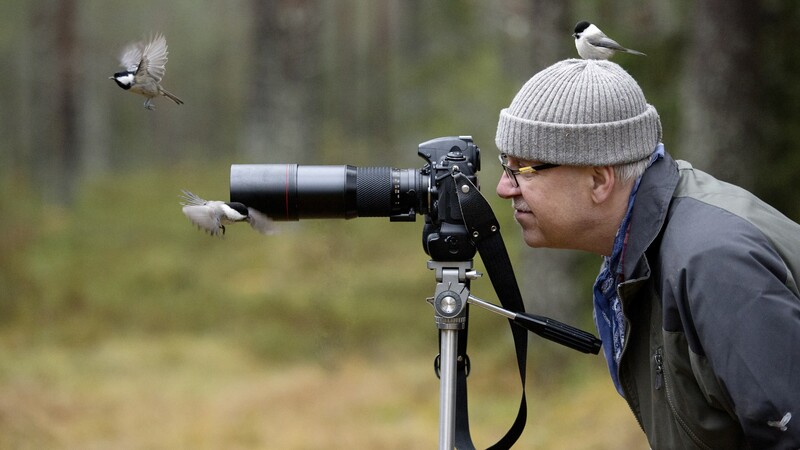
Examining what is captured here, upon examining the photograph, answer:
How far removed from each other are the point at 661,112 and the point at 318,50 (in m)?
6.72

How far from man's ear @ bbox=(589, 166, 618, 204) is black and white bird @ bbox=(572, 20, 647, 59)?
0.81m

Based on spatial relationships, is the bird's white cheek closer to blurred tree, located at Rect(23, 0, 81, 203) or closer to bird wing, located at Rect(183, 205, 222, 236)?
bird wing, located at Rect(183, 205, 222, 236)

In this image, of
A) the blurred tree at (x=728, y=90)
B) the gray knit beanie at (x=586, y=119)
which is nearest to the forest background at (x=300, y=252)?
the blurred tree at (x=728, y=90)

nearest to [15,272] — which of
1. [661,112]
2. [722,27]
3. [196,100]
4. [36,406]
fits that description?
[36,406]

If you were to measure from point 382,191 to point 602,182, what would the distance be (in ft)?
2.25

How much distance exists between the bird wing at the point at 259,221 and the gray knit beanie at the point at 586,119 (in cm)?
81

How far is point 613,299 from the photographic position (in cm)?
260

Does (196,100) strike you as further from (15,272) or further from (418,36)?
(15,272)

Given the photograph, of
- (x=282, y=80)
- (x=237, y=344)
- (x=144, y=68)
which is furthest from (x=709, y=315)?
(x=282, y=80)

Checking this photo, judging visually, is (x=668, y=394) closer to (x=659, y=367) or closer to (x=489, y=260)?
(x=659, y=367)

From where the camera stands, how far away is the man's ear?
7.79 ft

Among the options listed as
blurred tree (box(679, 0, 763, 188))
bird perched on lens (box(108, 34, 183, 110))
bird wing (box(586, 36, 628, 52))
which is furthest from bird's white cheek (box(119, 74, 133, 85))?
blurred tree (box(679, 0, 763, 188))

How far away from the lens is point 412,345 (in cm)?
815

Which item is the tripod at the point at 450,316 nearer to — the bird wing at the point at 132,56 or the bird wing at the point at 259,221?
the bird wing at the point at 259,221
